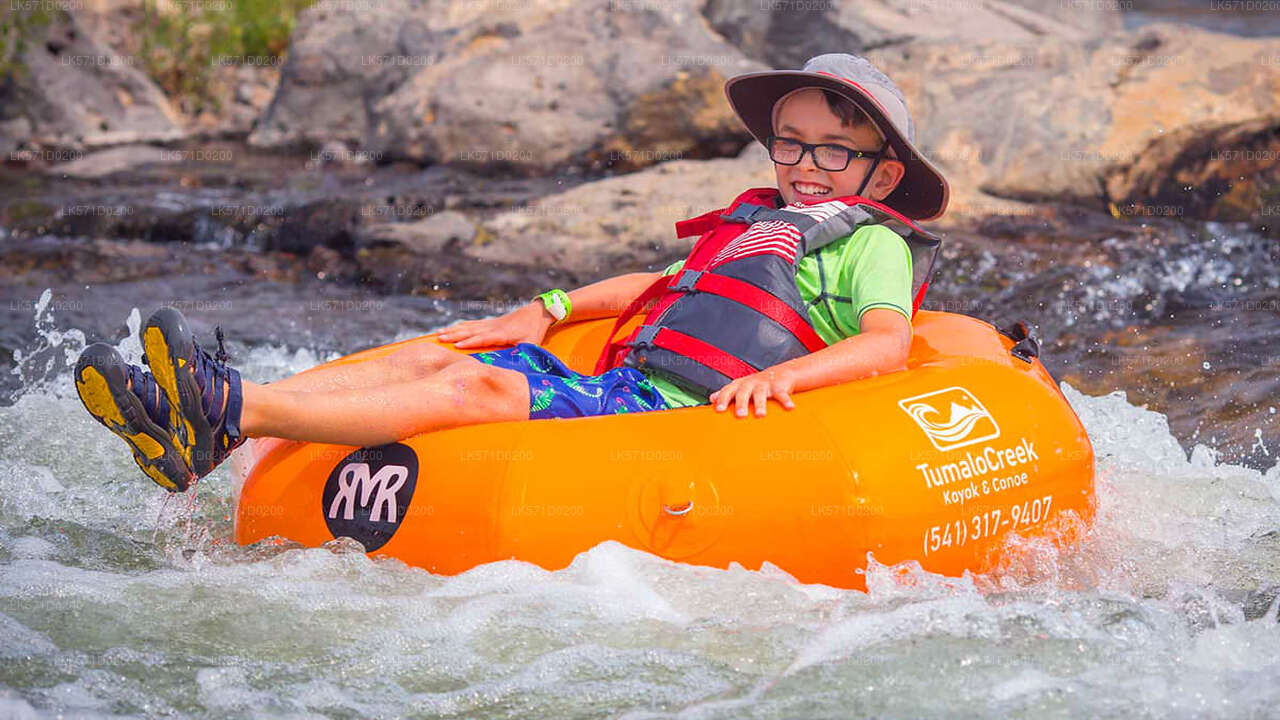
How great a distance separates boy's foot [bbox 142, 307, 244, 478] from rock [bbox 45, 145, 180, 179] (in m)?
7.19

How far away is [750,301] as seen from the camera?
3297 millimetres

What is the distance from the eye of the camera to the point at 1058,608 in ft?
9.31

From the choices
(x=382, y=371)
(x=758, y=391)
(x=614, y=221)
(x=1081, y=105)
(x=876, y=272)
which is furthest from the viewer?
(x=1081, y=105)

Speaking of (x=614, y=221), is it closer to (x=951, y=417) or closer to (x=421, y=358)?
(x=421, y=358)

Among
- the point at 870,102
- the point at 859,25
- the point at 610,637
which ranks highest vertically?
the point at 859,25

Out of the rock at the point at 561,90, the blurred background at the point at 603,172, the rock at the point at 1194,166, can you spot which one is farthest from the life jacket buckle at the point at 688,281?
the rock at the point at 561,90

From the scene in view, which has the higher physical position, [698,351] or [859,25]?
[859,25]

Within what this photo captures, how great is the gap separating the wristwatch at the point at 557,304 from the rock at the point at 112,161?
21.5 feet

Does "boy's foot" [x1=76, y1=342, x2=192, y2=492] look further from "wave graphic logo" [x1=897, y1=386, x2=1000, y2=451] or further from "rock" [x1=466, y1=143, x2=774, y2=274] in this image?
"rock" [x1=466, y1=143, x2=774, y2=274]

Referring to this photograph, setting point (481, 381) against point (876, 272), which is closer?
point (481, 381)

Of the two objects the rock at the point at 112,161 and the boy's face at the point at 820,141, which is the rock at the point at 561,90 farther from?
the boy's face at the point at 820,141

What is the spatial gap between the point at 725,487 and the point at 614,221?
428 centimetres

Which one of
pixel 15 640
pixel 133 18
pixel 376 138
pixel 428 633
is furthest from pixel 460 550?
pixel 133 18

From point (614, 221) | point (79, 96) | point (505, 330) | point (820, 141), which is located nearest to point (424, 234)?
point (614, 221)
